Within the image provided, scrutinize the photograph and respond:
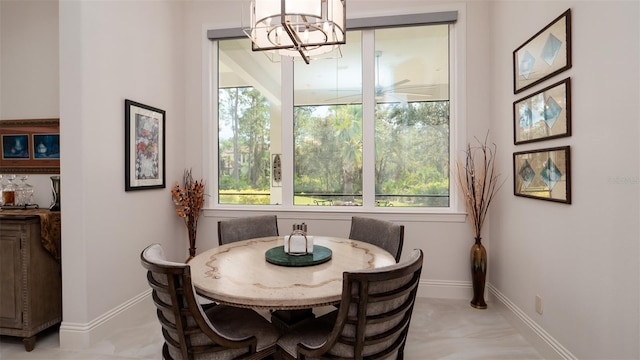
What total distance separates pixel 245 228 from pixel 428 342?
5.57 feet

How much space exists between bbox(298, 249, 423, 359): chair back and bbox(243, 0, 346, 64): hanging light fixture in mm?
1274

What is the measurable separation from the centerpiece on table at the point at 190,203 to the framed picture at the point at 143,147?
203mm

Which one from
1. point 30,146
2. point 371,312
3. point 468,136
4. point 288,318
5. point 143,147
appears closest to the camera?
point 371,312

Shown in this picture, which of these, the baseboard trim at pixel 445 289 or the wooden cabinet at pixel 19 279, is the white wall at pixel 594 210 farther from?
the wooden cabinet at pixel 19 279

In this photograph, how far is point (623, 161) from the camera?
151cm

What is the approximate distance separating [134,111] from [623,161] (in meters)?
3.40

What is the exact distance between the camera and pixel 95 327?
2.31 m

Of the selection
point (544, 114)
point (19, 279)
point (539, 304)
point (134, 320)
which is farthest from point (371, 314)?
point (19, 279)

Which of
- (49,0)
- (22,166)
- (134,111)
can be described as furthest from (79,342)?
(49,0)

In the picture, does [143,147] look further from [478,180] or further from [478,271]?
[478,271]

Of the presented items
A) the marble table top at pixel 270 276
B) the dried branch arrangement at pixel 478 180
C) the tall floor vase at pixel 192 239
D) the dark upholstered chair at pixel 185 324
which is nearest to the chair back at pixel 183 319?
the dark upholstered chair at pixel 185 324

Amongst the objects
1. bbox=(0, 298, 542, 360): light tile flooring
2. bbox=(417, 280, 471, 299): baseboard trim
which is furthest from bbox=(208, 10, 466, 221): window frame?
bbox=(0, 298, 542, 360): light tile flooring

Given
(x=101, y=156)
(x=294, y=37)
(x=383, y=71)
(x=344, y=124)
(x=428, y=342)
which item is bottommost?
(x=428, y=342)

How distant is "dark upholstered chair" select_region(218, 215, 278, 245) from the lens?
98.7 inches
